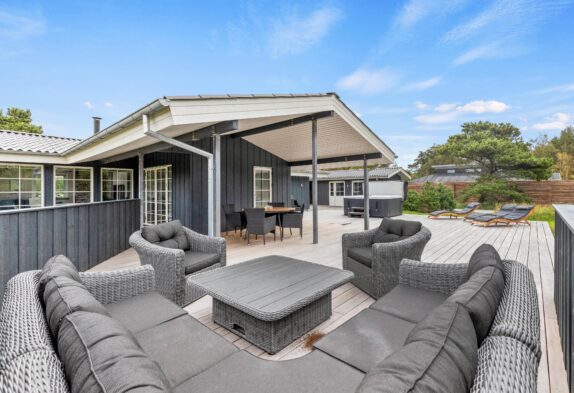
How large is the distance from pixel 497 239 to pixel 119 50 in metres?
15.8

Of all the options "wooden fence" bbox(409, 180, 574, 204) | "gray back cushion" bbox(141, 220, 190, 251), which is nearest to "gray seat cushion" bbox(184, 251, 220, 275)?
"gray back cushion" bbox(141, 220, 190, 251)

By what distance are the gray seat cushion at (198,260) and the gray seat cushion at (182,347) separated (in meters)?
1.23

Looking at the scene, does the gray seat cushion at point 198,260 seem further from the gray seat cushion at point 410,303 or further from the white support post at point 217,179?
the gray seat cushion at point 410,303

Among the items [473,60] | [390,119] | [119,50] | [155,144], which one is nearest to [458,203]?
[473,60]

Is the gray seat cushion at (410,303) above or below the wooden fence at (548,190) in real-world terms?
below

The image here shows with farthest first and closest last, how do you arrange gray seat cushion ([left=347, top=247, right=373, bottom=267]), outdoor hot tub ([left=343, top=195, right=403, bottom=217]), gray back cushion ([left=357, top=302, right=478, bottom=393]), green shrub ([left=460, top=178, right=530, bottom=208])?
green shrub ([left=460, top=178, right=530, bottom=208]) → outdoor hot tub ([left=343, top=195, right=403, bottom=217]) → gray seat cushion ([left=347, top=247, right=373, bottom=267]) → gray back cushion ([left=357, top=302, right=478, bottom=393])

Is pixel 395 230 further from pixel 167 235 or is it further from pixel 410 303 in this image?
pixel 167 235

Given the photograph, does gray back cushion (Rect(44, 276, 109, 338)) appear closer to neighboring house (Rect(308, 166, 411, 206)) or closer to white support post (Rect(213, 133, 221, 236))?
white support post (Rect(213, 133, 221, 236))

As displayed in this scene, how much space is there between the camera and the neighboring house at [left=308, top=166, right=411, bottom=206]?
15.8 meters

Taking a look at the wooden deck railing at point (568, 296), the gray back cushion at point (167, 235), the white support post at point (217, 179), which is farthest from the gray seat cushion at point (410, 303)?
the white support post at point (217, 179)

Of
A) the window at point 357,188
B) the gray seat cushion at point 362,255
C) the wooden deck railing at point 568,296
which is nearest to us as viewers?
the wooden deck railing at point 568,296

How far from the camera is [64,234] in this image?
142 inches

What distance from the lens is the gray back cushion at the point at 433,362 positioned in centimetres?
67

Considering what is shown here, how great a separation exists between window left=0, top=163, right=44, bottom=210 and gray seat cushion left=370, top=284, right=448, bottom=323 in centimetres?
859
